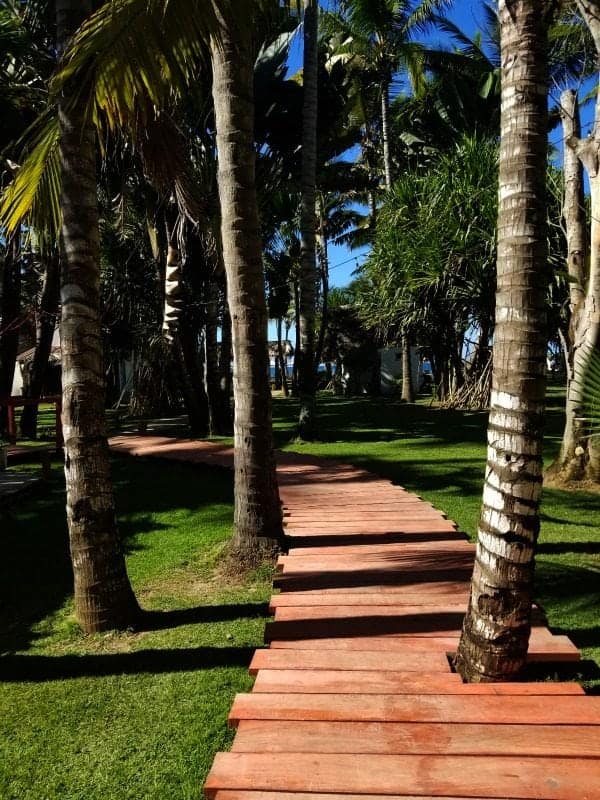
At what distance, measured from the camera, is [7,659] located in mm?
4254

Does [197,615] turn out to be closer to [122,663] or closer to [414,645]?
[122,663]

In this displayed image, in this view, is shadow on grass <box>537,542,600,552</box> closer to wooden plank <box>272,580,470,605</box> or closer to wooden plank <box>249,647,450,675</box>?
wooden plank <box>272,580,470,605</box>

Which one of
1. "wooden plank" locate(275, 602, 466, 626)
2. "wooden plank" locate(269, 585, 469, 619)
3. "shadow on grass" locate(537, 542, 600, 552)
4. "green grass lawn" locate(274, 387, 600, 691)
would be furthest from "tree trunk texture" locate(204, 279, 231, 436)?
"wooden plank" locate(275, 602, 466, 626)

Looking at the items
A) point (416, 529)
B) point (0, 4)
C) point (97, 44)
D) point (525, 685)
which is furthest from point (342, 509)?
point (0, 4)

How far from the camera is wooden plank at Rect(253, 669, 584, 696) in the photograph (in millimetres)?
2951

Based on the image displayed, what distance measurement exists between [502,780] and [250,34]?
5.39m

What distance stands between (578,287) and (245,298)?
5.12 m

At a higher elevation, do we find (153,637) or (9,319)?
(9,319)

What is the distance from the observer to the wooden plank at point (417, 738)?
2.48m

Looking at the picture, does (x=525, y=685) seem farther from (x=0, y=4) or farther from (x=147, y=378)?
(x=147, y=378)

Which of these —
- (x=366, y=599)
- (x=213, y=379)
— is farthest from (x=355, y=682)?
(x=213, y=379)

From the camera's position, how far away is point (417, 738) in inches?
102

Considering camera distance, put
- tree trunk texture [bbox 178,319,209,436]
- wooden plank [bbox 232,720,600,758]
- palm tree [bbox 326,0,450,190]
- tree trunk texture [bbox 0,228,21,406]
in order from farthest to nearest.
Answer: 1. palm tree [bbox 326,0,450,190]
2. tree trunk texture [bbox 0,228,21,406]
3. tree trunk texture [bbox 178,319,209,436]
4. wooden plank [bbox 232,720,600,758]

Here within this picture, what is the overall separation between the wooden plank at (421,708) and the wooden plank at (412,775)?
28 centimetres
